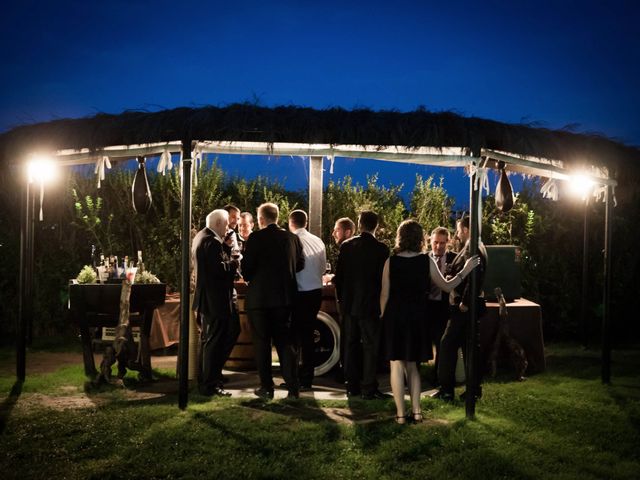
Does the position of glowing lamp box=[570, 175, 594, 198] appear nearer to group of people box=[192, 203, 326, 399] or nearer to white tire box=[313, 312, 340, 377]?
white tire box=[313, 312, 340, 377]

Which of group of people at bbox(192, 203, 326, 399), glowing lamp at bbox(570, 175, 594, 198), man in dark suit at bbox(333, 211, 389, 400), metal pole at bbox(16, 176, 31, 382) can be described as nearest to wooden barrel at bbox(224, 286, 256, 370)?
group of people at bbox(192, 203, 326, 399)

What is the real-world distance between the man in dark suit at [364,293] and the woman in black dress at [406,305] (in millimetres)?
698

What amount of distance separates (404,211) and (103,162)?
567cm

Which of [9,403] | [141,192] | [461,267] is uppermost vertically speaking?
[141,192]

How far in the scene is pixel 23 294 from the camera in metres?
7.20

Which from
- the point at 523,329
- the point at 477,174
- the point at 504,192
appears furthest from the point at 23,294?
the point at 523,329

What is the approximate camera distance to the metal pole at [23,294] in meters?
7.07

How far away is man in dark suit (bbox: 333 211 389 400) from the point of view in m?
6.08

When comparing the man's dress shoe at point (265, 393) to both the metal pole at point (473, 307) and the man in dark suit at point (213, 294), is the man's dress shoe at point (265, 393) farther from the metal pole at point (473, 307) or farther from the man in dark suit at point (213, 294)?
the metal pole at point (473, 307)

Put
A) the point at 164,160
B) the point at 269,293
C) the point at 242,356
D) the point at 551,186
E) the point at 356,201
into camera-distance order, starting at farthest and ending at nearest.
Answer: the point at 356,201
the point at 551,186
the point at 242,356
the point at 164,160
the point at 269,293

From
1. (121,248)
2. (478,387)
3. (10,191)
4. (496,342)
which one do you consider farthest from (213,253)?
(10,191)

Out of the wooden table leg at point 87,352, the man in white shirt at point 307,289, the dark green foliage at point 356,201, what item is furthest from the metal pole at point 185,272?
the dark green foliage at point 356,201

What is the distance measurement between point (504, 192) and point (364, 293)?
6.21 ft

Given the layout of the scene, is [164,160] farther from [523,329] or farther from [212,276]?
[523,329]
